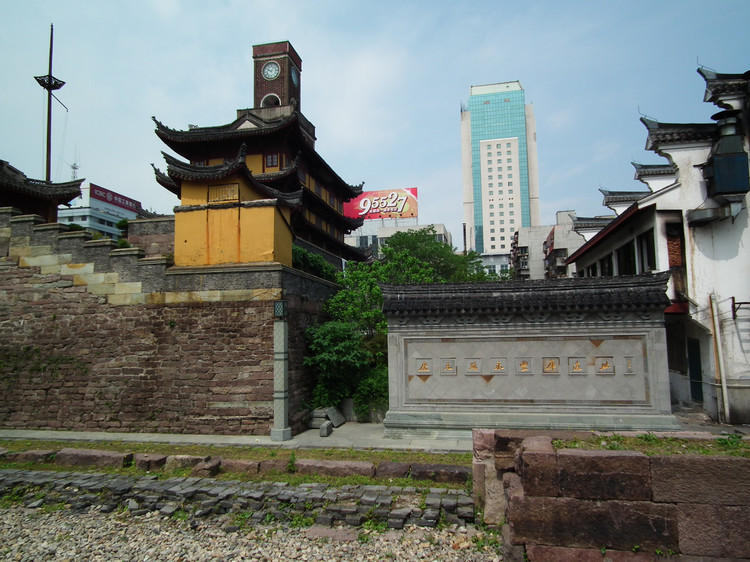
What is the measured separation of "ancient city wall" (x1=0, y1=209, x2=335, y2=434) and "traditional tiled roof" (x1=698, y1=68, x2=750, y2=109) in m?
13.6

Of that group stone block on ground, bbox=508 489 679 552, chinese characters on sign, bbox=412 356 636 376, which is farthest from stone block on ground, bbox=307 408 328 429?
stone block on ground, bbox=508 489 679 552

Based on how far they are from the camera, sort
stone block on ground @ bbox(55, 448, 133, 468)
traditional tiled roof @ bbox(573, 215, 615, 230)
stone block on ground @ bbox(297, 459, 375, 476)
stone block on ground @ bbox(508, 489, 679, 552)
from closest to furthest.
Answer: stone block on ground @ bbox(508, 489, 679, 552)
stone block on ground @ bbox(297, 459, 375, 476)
stone block on ground @ bbox(55, 448, 133, 468)
traditional tiled roof @ bbox(573, 215, 615, 230)

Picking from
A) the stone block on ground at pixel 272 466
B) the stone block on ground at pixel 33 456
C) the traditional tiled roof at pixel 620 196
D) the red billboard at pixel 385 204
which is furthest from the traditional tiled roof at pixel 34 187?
the red billboard at pixel 385 204

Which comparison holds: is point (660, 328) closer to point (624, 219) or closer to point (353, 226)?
point (624, 219)

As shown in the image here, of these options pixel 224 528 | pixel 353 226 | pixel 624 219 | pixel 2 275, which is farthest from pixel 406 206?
pixel 224 528

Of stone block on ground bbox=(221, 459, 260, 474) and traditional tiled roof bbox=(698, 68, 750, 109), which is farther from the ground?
traditional tiled roof bbox=(698, 68, 750, 109)

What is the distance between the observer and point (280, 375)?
503 inches

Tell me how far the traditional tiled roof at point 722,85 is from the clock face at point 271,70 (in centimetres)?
2072

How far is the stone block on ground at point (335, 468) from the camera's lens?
350 inches

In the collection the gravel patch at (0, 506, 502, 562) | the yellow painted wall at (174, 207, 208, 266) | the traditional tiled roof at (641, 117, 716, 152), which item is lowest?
the gravel patch at (0, 506, 502, 562)

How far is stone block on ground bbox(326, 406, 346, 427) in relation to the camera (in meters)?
14.1

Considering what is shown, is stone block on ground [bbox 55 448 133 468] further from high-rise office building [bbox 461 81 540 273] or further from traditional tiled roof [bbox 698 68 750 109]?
high-rise office building [bbox 461 81 540 273]

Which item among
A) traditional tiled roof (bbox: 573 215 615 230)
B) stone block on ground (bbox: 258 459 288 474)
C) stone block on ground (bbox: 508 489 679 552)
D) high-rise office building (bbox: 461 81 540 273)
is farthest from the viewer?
high-rise office building (bbox: 461 81 540 273)

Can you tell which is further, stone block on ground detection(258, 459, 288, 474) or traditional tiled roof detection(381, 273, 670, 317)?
traditional tiled roof detection(381, 273, 670, 317)
